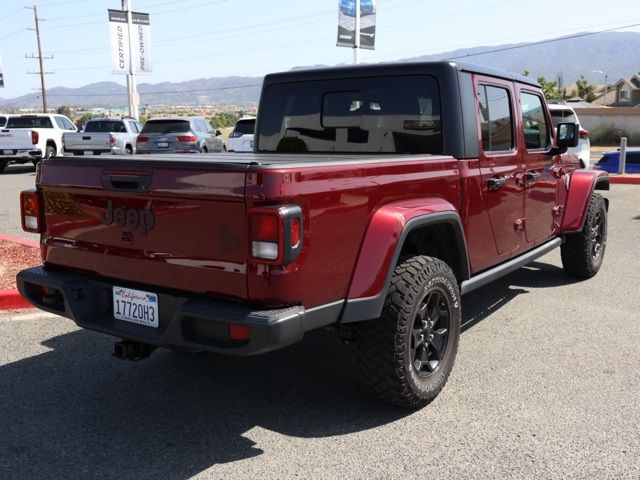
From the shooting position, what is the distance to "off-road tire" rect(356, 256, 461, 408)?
10.8ft

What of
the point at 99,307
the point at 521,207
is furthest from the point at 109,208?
the point at 521,207

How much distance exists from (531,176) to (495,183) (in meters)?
0.77

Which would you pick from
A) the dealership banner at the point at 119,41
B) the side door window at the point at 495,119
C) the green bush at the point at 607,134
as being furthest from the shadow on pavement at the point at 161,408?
the green bush at the point at 607,134

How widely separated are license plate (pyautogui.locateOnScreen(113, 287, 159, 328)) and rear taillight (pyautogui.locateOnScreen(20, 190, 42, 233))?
752 millimetres

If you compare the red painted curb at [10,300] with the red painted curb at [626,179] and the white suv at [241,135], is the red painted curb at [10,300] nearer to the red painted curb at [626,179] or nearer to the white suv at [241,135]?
the white suv at [241,135]

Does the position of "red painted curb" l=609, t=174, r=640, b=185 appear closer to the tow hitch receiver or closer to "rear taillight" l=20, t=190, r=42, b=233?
the tow hitch receiver

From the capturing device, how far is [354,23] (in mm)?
29438

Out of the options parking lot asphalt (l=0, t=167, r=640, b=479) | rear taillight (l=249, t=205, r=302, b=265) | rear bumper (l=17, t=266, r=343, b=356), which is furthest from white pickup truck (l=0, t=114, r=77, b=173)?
rear taillight (l=249, t=205, r=302, b=265)

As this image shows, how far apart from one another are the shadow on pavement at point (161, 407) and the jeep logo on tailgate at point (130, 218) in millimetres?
1076

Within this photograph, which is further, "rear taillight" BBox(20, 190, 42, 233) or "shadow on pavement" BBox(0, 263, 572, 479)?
"rear taillight" BBox(20, 190, 42, 233)

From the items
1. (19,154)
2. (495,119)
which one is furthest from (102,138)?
(495,119)

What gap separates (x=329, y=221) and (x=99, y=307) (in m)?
1.35

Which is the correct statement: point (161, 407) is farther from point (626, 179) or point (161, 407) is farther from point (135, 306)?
point (626, 179)

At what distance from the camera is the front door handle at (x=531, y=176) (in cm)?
484
